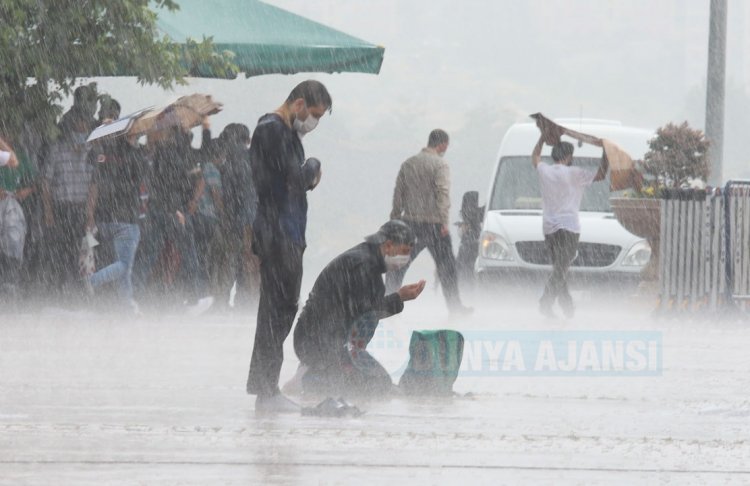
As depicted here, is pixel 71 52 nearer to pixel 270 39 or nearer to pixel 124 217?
pixel 124 217

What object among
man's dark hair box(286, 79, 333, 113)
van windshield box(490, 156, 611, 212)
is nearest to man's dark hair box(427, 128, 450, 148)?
van windshield box(490, 156, 611, 212)

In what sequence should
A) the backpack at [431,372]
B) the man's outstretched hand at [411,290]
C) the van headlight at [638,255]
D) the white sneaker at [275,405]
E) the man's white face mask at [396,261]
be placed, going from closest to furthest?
the white sneaker at [275,405]
the man's outstretched hand at [411,290]
the man's white face mask at [396,261]
the backpack at [431,372]
the van headlight at [638,255]

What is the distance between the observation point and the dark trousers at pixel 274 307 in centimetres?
873

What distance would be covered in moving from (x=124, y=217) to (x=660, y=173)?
233 inches

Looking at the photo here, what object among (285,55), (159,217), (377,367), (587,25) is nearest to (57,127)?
(159,217)

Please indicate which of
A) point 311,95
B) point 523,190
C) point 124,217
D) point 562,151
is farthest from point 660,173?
point 311,95

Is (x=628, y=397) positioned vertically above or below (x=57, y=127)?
below

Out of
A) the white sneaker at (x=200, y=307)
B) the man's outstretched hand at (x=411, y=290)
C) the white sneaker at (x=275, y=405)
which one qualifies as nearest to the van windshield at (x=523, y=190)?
the white sneaker at (x=200, y=307)

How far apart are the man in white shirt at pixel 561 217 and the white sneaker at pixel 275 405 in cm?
800

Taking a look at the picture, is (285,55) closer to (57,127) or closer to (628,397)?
(57,127)

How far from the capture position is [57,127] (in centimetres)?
1567

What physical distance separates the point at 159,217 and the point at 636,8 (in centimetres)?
14391

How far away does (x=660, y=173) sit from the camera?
17781 mm

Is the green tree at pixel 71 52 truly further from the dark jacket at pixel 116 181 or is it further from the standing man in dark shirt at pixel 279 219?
the standing man in dark shirt at pixel 279 219
